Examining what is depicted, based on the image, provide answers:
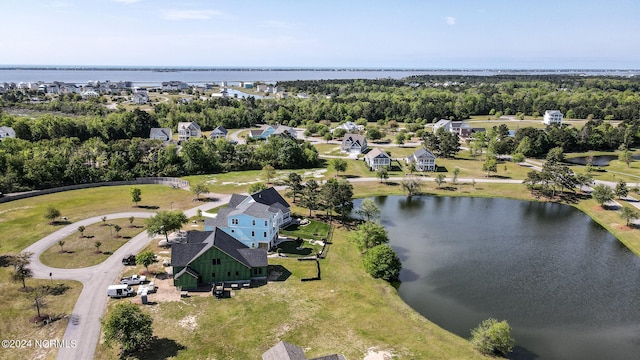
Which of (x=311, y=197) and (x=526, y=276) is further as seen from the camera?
(x=311, y=197)

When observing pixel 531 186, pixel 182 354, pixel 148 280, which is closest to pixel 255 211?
pixel 148 280

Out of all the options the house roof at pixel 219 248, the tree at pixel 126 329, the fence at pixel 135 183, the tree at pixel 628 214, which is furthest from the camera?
the fence at pixel 135 183

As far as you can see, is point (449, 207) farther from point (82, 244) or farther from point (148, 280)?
point (82, 244)

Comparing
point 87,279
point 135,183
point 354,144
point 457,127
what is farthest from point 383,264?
point 457,127

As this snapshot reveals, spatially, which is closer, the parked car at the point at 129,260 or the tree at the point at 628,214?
the parked car at the point at 129,260

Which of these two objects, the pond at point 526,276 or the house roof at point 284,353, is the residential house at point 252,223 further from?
the house roof at point 284,353

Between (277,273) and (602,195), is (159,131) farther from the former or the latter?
(602,195)

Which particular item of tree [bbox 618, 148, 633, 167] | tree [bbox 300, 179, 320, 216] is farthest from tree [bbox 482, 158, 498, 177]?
tree [bbox 300, 179, 320, 216]

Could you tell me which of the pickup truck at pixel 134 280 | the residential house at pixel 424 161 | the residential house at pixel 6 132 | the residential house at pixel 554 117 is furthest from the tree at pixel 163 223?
the residential house at pixel 554 117
